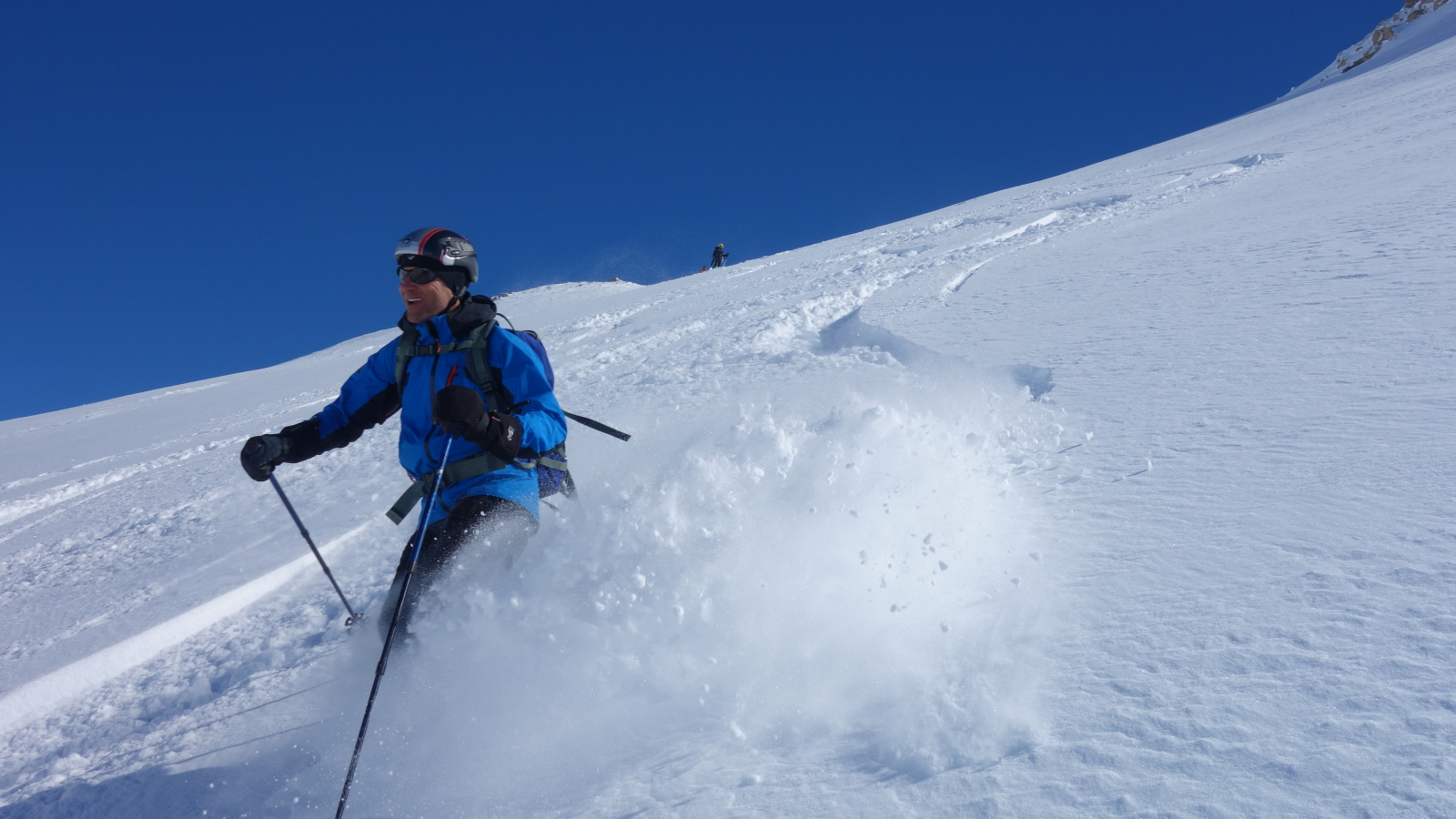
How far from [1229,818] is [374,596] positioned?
3.54m

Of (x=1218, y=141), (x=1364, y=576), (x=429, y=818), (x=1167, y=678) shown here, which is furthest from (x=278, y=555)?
(x=1218, y=141)

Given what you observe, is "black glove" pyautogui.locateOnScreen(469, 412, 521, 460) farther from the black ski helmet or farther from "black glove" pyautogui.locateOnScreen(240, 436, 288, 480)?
"black glove" pyautogui.locateOnScreen(240, 436, 288, 480)

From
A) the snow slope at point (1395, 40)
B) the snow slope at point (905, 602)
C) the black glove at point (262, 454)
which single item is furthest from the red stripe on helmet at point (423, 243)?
the snow slope at point (1395, 40)

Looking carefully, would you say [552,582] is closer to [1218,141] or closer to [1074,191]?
[1074,191]

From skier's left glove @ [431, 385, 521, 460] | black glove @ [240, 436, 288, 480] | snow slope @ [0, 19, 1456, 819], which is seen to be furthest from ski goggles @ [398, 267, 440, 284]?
snow slope @ [0, 19, 1456, 819]

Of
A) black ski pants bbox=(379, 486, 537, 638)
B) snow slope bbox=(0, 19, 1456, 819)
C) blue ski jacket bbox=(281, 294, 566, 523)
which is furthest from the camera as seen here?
blue ski jacket bbox=(281, 294, 566, 523)

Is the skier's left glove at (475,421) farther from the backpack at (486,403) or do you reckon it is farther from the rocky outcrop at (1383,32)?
the rocky outcrop at (1383,32)

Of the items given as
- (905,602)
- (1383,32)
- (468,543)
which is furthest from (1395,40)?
(468,543)

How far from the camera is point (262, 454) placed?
3.03 meters

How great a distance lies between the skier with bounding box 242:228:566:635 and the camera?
2.77m

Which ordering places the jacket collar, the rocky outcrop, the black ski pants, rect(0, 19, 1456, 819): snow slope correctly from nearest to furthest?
rect(0, 19, 1456, 819): snow slope → the black ski pants → the jacket collar → the rocky outcrop

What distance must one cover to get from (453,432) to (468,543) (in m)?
0.44

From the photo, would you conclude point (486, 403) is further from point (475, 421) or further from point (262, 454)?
point (262, 454)

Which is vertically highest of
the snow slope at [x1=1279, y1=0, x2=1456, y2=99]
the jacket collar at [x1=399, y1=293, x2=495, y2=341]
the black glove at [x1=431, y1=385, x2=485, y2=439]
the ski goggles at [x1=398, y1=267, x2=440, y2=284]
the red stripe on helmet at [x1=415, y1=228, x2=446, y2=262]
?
the snow slope at [x1=1279, y1=0, x2=1456, y2=99]
